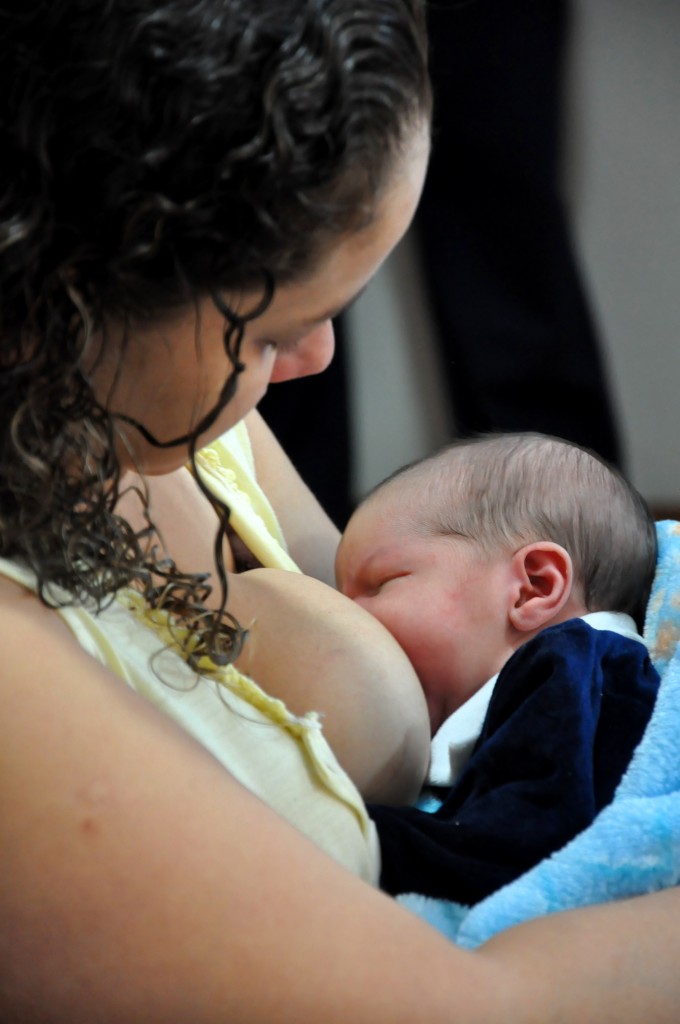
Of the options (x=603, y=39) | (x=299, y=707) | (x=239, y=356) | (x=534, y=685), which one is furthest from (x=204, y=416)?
(x=603, y=39)

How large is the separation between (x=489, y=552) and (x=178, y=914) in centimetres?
67

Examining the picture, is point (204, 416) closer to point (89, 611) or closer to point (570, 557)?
point (89, 611)

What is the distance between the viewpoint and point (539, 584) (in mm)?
1235

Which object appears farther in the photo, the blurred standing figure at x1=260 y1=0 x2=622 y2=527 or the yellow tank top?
the blurred standing figure at x1=260 y1=0 x2=622 y2=527

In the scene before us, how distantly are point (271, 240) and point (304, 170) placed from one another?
46mm

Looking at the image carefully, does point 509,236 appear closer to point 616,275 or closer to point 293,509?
point 616,275

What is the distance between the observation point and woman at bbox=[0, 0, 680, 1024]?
2.09 ft

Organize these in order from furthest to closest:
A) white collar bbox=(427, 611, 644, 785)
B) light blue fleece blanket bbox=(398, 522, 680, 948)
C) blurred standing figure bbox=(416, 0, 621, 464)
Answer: blurred standing figure bbox=(416, 0, 621, 464)
white collar bbox=(427, 611, 644, 785)
light blue fleece blanket bbox=(398, 522, 680, 948)

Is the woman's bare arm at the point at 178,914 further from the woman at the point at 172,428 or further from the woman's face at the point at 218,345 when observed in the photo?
the woman's face at the point at 218,345

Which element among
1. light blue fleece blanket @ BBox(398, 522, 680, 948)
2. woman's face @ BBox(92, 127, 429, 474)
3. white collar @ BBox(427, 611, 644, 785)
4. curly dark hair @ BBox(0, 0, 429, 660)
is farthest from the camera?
white collar @ BBox(427, 611, 644, 785)

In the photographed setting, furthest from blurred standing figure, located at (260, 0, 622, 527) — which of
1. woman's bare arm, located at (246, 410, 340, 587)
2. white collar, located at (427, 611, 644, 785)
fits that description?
white collar, located at (427, 611, 644, 785)

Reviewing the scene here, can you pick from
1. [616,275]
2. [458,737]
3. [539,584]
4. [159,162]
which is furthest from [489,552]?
[616,275]

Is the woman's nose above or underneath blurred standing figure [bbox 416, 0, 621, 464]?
above

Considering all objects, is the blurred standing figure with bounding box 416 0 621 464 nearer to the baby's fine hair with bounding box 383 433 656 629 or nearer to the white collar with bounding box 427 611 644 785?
the baby's fine hair with bounding box 383 433 656 629
